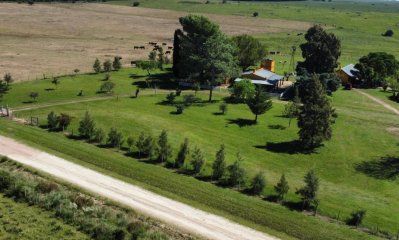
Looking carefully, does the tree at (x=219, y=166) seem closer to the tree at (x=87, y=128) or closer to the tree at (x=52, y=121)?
the tree at (x=87, y=128)

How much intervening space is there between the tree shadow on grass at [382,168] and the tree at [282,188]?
1563cm

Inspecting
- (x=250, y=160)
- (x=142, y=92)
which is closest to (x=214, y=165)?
(x=250, y=160)

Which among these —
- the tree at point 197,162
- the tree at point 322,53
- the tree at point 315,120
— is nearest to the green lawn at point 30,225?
the tree at point 197,162

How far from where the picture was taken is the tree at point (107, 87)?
8801 cm

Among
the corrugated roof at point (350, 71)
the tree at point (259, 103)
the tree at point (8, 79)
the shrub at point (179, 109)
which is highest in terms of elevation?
the corrugated roof at point (350, 71)

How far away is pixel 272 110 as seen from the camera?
85.7 meters

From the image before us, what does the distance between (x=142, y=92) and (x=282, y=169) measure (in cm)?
4285

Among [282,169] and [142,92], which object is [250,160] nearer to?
[282,169]

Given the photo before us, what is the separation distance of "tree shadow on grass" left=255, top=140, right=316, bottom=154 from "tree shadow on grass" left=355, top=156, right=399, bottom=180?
7429 mm

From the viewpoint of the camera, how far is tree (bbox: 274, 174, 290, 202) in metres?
48.3

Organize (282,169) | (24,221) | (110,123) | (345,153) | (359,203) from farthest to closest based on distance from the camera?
(110,123) → (345,153) → (282,169) → (359,203) → (24,221)

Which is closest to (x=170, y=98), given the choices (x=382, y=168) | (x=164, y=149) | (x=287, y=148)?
(x=287, y=148)

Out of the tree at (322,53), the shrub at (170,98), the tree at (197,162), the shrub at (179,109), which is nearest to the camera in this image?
the tree at (197,162)

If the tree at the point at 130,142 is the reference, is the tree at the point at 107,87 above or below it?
above
